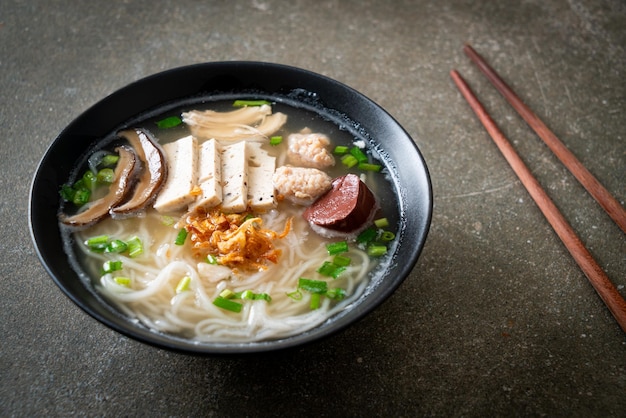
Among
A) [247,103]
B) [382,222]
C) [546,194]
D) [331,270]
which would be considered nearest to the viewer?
[331,270]

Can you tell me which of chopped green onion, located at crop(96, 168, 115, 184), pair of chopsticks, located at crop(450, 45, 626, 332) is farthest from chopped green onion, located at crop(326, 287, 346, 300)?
pair of chopsticks, located at crop(450, 45, 626, 332)

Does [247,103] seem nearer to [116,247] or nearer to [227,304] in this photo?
[116,247]

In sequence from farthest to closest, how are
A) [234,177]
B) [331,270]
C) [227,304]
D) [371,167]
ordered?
[371,167] → [234,177] → [331,270] → [227,304]

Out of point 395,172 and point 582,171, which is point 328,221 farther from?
point 582,171

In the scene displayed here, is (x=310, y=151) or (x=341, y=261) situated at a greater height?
(x=310, y=151)

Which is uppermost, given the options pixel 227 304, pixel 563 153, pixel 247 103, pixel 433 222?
pixel 247 103

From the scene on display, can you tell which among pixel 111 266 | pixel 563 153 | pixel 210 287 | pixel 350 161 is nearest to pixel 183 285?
pixel 210 287

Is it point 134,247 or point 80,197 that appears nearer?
point 134,247
